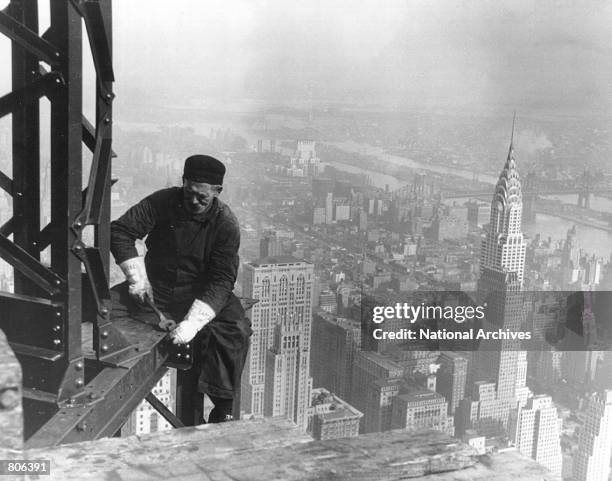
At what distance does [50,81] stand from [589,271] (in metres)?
19.5

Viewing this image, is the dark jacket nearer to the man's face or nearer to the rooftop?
the man's face

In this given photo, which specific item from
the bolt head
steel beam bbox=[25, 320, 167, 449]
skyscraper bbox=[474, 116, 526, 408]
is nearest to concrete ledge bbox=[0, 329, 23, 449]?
the bolt head

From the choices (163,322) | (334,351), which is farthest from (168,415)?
(334,351)

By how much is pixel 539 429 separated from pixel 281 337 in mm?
7539

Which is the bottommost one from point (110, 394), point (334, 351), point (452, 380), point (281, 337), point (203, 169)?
point (452, 380)

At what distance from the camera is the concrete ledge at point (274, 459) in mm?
1908

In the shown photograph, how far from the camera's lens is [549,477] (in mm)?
1965

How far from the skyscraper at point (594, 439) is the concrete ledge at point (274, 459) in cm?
2060

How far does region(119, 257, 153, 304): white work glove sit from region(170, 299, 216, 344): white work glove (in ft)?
0.82

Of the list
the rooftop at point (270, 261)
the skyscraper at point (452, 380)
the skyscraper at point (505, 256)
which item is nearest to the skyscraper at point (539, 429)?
the skyscraper at point (505, 256)

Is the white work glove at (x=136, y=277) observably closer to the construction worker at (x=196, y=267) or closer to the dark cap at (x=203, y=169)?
the construction worker at (x=196, y=267)

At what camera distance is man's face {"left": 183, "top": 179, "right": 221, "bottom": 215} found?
4004mm

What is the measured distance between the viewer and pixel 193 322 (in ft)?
12.7

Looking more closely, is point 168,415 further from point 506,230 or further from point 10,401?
point 506,230
